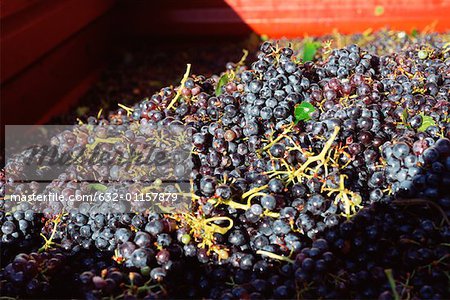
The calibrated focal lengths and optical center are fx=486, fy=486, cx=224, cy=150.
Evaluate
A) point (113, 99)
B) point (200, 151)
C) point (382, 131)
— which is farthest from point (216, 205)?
point (113, 99)

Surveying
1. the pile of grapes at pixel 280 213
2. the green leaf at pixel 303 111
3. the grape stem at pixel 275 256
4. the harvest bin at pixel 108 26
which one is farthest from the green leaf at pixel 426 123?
the harvest bin at pixel 108 26

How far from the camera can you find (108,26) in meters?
2.97

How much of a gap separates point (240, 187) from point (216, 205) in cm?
8

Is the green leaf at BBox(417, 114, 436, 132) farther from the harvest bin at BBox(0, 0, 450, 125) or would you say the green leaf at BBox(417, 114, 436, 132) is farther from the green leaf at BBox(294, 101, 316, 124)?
the harvest bin at BBox(0, 0, 450, 125)

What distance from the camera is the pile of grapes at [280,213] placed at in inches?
38.5

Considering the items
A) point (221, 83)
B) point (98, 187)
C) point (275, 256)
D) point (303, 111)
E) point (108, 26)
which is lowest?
point (275, 256)

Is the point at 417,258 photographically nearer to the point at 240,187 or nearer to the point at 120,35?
the point at 240,187

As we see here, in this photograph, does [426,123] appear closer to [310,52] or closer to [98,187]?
[310,52]

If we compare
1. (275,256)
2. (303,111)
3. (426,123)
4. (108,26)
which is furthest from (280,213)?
(108,26)

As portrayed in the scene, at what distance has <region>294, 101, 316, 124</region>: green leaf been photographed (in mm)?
1203

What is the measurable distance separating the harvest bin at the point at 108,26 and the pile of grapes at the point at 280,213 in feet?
3.16

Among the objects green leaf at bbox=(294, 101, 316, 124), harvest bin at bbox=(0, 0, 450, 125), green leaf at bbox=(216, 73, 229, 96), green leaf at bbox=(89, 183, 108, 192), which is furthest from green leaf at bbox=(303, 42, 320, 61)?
harvest bin at bbox=(0, 0, 450, 125)

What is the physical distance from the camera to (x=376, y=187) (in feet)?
3.62

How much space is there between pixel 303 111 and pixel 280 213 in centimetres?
29
